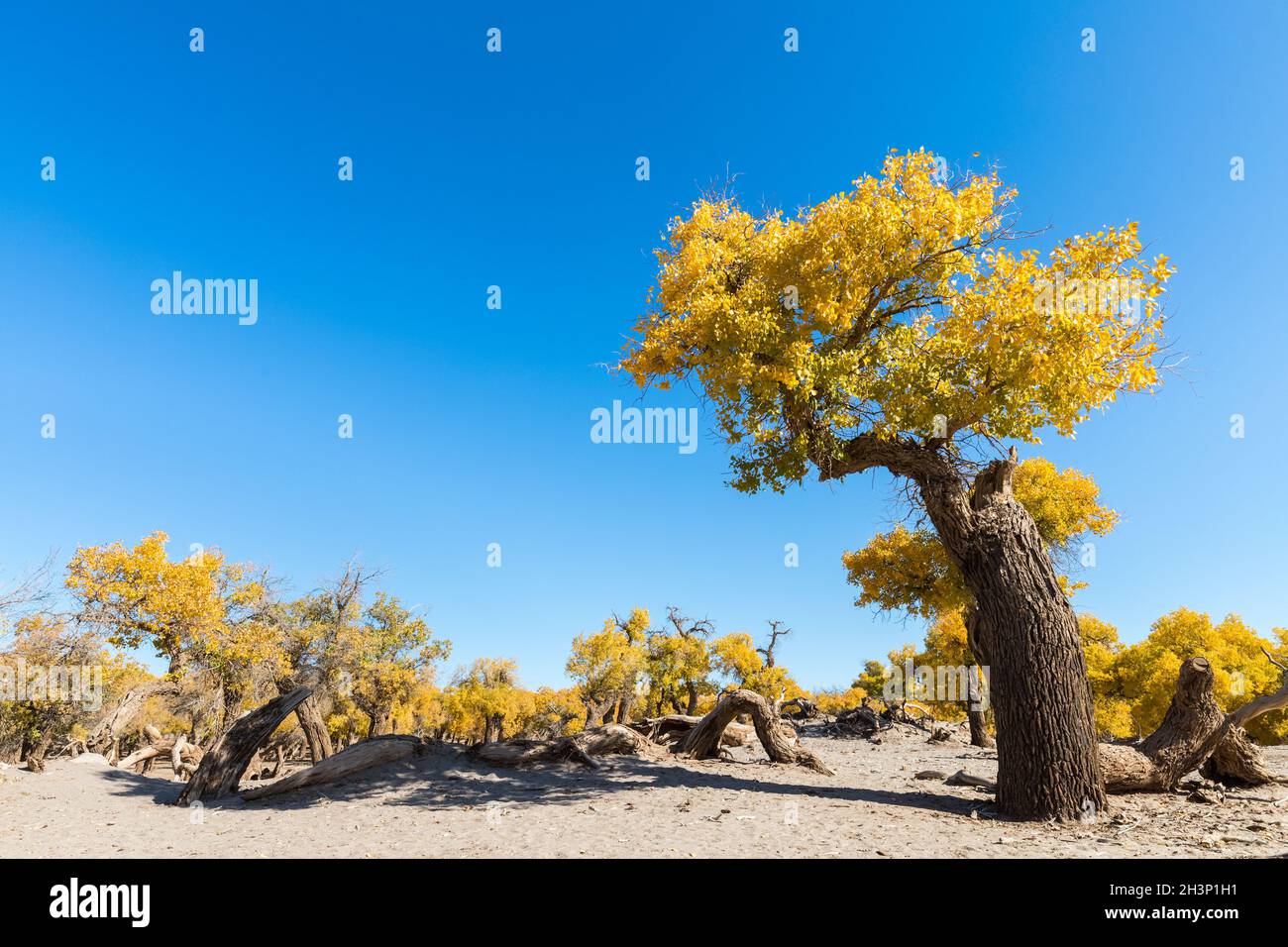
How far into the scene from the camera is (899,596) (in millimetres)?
21578

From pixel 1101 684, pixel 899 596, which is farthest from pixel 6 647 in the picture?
pixel 1101 684

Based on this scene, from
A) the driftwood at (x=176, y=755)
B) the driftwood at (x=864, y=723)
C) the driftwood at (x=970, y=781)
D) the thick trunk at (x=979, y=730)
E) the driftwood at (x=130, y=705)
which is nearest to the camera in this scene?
the driftwood at (x=970, y=781)

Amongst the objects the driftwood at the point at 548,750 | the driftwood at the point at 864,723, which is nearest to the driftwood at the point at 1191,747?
the driftwood at the point at 548,750

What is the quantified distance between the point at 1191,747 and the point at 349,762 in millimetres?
15514

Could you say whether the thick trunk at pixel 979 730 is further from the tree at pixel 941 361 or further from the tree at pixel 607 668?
the tree at pixel 607 668

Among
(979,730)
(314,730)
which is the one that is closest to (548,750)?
(314,730)

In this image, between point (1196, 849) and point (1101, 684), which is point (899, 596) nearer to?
point (1101, 684)

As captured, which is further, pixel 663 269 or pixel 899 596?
pixel 899 596

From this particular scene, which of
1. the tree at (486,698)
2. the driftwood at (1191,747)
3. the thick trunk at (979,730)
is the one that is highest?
the driftwood at (1191,747)

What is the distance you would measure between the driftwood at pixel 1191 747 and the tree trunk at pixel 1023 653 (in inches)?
93.5

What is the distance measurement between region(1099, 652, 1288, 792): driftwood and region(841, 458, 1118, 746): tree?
8407 millimetres

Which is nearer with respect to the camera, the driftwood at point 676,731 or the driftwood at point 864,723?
the driftwood at point 676,731

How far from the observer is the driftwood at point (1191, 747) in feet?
34.3
